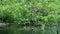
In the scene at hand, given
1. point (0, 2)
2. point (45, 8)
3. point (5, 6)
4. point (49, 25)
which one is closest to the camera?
point (5, 6)

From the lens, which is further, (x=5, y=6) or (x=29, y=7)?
(x=29, y=7)

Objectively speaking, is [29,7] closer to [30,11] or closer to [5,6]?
[30,11]

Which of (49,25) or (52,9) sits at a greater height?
(52,9)

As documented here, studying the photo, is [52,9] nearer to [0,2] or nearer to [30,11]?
[30,11]

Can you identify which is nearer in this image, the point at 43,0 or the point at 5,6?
the point at 5,6

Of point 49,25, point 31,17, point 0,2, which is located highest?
point 0,2

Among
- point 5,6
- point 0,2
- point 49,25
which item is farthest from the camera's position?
point 49,25

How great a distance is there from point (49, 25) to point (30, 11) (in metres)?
5.48

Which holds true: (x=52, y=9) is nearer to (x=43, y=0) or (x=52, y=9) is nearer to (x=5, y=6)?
(x=43, y=0)

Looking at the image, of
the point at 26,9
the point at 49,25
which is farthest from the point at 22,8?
the point at 49,25

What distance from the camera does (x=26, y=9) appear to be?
73.7 ft

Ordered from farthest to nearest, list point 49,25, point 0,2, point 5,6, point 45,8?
point 49,25 < point 45,8 < point 0,2 < point 5,6

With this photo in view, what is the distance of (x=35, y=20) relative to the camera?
24.5 m

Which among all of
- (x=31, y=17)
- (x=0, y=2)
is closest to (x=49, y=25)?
(x=31, y=17)
